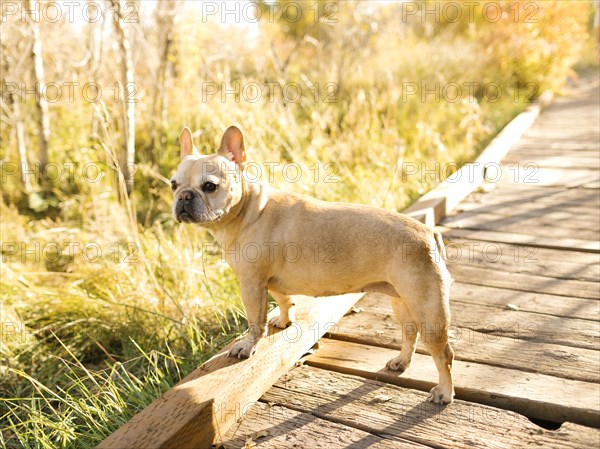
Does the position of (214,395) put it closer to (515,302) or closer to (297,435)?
(297,435)

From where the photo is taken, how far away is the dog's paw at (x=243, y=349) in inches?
96.0

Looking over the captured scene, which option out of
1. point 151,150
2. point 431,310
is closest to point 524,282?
point 431,310

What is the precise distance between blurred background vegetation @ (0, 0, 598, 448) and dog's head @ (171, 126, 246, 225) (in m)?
0.76

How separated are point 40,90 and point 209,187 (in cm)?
418

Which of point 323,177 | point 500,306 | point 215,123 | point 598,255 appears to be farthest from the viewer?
point 215,123

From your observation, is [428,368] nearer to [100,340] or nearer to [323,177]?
[100,340]

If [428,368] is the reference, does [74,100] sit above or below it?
above

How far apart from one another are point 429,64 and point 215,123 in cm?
592

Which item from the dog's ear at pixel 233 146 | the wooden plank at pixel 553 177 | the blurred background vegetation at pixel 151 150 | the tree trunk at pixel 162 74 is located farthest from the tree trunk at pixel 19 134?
the wooden plank at pixel 553 177

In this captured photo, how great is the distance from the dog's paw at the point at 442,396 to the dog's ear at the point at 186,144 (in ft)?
5.02

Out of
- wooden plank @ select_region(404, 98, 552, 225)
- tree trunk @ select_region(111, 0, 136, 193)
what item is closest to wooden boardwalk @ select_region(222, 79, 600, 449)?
wooden plank @ select_region(404, 98, 552, 225)

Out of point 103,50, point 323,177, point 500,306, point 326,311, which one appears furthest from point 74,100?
point 500,306

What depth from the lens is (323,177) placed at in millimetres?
5430

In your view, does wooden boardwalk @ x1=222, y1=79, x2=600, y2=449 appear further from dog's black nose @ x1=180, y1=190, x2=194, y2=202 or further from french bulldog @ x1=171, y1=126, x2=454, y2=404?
dog's black nose @ x1=180, y1=190, x2=194, y2=202
